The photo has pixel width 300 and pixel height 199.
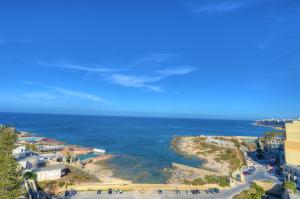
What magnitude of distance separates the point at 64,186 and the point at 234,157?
50.2m

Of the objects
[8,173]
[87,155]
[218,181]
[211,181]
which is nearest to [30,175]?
[8,173]

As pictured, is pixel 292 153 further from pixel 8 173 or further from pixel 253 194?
pixel 8 173

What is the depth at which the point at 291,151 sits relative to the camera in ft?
157

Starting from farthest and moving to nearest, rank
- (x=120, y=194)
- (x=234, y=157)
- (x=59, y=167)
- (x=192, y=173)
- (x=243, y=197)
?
(x=234, y=157), (x=192, y=173), (x=59, y=167), (x=120, y=194), (x=243, y=197)

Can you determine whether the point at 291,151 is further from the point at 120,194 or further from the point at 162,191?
the point at 120,194

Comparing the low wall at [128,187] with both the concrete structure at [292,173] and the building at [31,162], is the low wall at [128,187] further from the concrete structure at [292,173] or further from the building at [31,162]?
the building at [31,162]

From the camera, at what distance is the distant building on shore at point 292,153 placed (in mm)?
43841

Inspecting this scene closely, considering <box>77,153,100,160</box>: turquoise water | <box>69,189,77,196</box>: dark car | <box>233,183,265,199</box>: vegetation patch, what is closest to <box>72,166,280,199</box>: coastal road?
<box>69,189,77,196</box>: dark car

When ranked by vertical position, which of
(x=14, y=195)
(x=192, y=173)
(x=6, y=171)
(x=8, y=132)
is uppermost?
(x=8, y=132)

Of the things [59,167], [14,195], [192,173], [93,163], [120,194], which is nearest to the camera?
[14,195]

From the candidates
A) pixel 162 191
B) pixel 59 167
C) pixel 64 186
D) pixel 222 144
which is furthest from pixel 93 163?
pixel 222 144

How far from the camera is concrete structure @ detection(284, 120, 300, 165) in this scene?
1865 inches

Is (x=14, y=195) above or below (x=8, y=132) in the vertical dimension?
below

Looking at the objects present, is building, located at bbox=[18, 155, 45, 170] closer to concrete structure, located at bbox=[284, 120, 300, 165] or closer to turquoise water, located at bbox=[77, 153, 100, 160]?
turquoise water, located at bbox=[77, 153, 100, 160]
